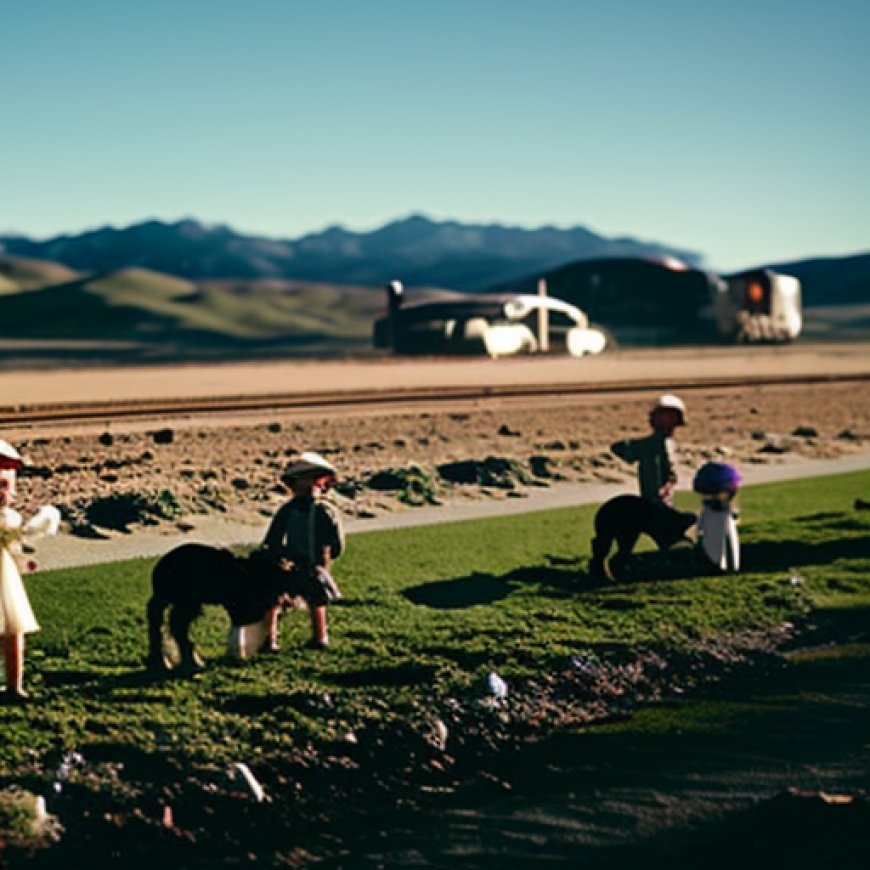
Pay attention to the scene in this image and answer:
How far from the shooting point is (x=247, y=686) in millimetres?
7754

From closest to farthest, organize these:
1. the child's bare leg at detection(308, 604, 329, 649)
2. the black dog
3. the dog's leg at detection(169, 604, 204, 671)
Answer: the black dog < the dog's leg at detection(169, 604, 204, 671) < the child's bare leg at detection(308, 604, 329, 649)

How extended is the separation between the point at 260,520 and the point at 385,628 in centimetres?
516

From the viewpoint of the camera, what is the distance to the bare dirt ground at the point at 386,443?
15.1 meters

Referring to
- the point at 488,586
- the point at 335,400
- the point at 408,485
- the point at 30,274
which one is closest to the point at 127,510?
the point at 408,485

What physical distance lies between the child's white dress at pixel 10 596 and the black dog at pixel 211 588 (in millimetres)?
708

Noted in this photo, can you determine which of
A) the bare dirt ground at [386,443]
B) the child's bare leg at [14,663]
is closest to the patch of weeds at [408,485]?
the bare dirt ground at [386,443]

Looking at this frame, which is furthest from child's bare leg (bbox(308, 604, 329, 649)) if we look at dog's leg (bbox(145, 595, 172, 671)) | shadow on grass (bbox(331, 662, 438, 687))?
dog's leg (bbox(145, 595, 172, 671))

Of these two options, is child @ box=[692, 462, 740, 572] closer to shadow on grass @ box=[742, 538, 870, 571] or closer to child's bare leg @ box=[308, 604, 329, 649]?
shadow on grass @ box=[742, 538, 870, 571]

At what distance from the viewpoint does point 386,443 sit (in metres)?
19.8

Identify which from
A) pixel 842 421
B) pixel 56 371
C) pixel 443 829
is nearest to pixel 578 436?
pixel 842 421

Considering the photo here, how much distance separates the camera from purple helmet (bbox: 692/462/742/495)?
32.7 ft

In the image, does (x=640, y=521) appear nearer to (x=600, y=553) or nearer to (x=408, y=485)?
(x=600, y=553)

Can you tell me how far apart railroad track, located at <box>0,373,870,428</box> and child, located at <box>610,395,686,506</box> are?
12.4 m

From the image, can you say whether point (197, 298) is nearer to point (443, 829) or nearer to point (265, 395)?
point (265, 395)
